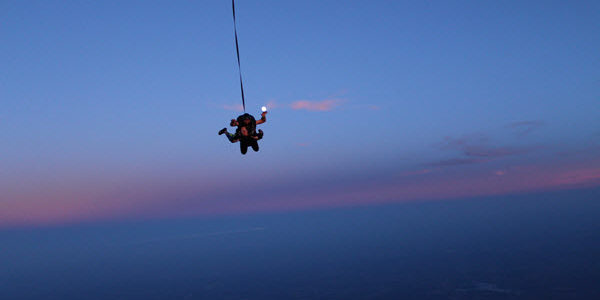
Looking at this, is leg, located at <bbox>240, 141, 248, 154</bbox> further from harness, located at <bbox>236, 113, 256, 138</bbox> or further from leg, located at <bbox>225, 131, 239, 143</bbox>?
harness, located at <bbox>236, 113, 256, 138</bbox>

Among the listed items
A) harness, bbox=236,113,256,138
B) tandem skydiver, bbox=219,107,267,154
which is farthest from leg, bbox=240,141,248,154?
harness, bbox=236,113,256,138

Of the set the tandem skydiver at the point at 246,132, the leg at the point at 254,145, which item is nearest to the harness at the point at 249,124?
the tandem skydiver at the point at 246,132

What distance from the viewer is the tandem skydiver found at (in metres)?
12.5

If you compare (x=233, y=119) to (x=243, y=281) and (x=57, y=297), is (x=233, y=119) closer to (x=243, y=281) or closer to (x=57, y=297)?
(x=243, y=281)

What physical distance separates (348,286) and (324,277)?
972 inches

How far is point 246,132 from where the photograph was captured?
41.1 ft

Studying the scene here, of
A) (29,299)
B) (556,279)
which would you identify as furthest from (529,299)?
(29,299)

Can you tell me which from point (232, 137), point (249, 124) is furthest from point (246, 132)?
point (232, 137)

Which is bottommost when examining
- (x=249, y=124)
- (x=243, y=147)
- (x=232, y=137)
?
(x=243, y=147)

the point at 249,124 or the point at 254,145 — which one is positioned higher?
the point at 249,124

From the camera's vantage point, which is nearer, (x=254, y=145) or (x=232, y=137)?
(x=232, y=137)

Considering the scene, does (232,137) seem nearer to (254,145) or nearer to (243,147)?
(243,147)

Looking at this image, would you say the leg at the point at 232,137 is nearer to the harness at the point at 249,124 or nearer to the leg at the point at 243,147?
the harness at the point at 249,124

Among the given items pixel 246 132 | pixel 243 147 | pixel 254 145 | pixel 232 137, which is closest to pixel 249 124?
pixel 246 132
